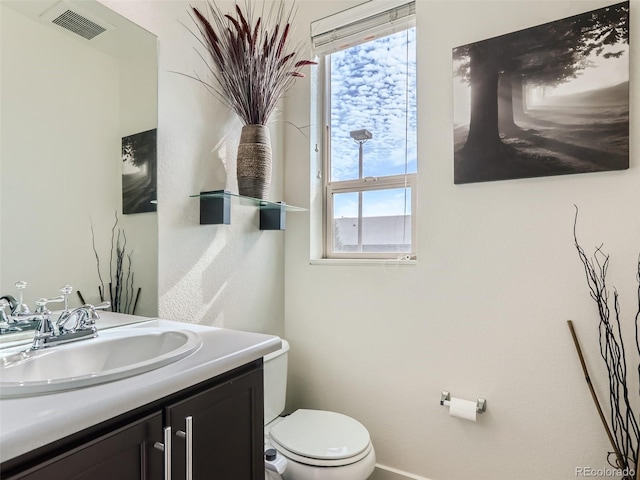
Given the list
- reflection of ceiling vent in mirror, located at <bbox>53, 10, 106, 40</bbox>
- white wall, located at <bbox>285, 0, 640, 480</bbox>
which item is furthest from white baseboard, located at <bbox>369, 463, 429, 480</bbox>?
reflection of ceiling vent in mirror, located at <bbox>53, 10, 106, 40</bbox>

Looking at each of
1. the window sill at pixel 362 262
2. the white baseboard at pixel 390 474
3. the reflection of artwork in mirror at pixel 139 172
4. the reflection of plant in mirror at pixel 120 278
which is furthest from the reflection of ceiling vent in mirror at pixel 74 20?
the white baseboard at pixel 390 474

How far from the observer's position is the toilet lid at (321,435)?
1.24m

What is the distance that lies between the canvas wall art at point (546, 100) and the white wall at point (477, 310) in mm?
48

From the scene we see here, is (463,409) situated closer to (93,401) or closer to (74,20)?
(93,401)

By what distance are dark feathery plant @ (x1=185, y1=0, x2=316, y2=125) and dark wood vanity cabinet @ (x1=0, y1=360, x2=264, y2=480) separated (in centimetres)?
106

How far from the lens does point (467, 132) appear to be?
1.44 meters

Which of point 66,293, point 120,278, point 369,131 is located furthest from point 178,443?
point 369,131

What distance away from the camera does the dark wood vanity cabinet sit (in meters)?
0.55

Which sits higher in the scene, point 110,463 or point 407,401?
point 110,463

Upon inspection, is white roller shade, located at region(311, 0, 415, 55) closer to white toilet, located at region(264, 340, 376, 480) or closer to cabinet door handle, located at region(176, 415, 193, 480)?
white toilet, located at region(264, 340, 376, 480)

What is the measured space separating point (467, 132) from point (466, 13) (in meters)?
0.50

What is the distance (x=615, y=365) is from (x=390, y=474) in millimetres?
1015

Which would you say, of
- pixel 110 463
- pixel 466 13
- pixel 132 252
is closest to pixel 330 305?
pixel 132 252

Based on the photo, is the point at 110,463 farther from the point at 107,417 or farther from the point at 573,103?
the point at 573,103
